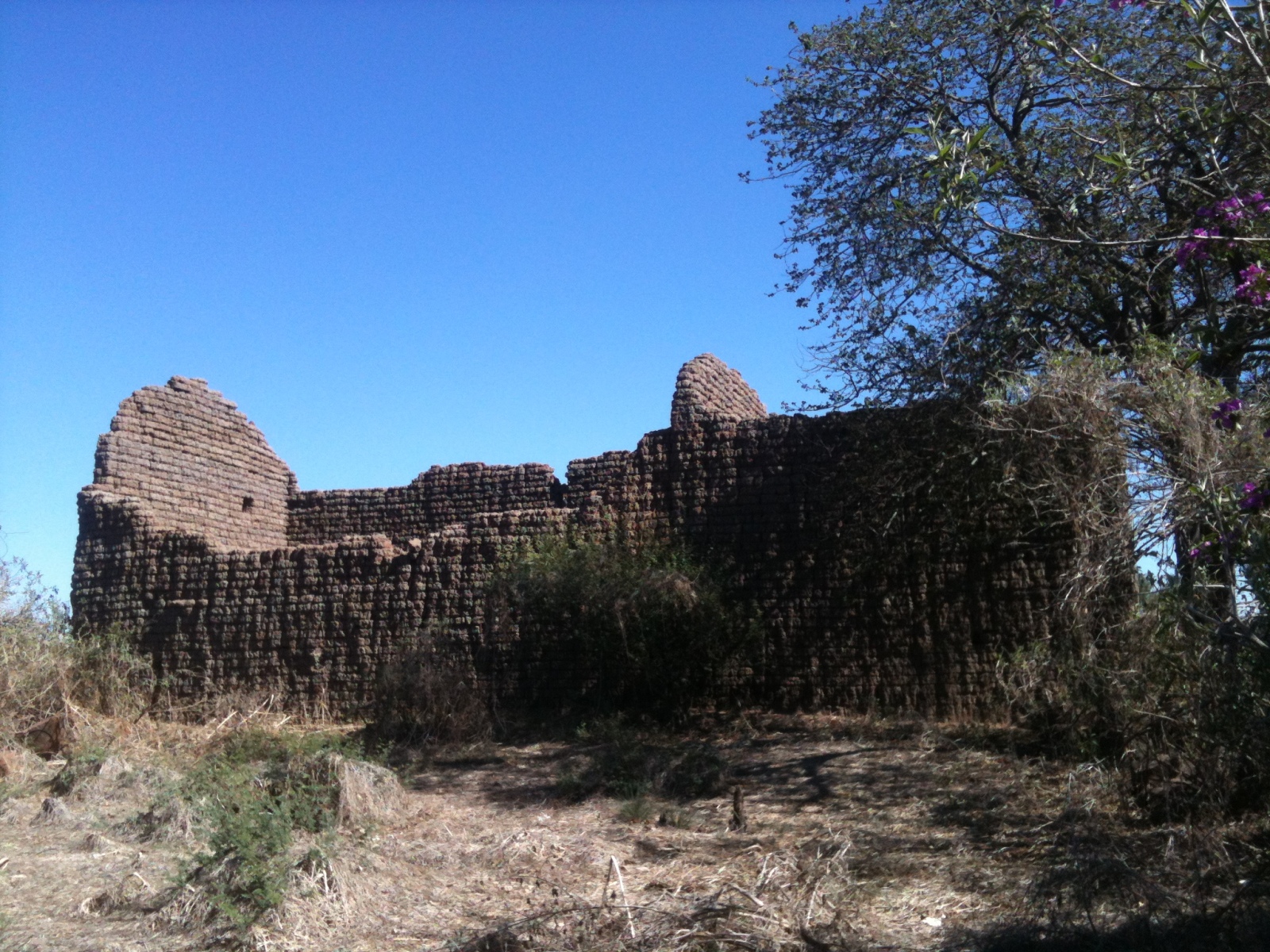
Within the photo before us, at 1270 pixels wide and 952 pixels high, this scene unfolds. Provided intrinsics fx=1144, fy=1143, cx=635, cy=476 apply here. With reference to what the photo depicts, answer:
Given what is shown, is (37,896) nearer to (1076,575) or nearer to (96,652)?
(1076,575)

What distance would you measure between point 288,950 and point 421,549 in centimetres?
735

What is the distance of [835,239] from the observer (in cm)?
1013

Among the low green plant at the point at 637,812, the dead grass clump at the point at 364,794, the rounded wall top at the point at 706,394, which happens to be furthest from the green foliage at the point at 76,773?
the rounded wall top at the point at 706,394

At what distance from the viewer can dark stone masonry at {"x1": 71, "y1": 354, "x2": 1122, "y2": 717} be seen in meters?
10.2

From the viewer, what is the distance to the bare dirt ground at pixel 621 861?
5.48 meters

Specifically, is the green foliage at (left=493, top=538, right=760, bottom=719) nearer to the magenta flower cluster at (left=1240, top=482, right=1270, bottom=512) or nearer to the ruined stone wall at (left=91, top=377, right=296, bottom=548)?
the ruined stone wall at (left=91, top=377, right=296, bottom=548)

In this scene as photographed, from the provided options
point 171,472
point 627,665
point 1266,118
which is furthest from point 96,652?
point 1266,118

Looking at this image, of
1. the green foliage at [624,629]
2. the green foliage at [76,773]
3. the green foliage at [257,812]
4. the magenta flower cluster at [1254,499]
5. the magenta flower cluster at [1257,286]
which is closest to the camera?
the magenta flower cluster at [1254,499]

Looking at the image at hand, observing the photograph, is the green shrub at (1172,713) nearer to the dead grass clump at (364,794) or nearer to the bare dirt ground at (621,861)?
the bare dirt ground at (621,861)

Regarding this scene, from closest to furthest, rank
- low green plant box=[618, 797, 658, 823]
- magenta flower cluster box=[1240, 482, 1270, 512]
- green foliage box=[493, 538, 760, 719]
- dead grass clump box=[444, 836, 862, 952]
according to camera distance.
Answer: magenta flower cluster box=[1240, 482, 1270, 512] → dead grass clump box=[444, 836, 862, 952] → low green plant box=[618, 797, 658, 823] → green foliage box=[493, 538, 760, 719]

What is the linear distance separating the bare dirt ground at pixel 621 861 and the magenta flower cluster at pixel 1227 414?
7.75 ft

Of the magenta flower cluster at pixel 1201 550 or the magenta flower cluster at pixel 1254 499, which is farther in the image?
the magenta flower cluster at pixel 1201 550

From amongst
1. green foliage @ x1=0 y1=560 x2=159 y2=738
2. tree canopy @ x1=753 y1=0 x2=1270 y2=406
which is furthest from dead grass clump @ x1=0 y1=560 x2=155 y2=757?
tree canopy @ x1=753 y1=0 x2=1270 y2=406

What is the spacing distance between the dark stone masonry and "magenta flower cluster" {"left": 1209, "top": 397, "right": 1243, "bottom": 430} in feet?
5.56
